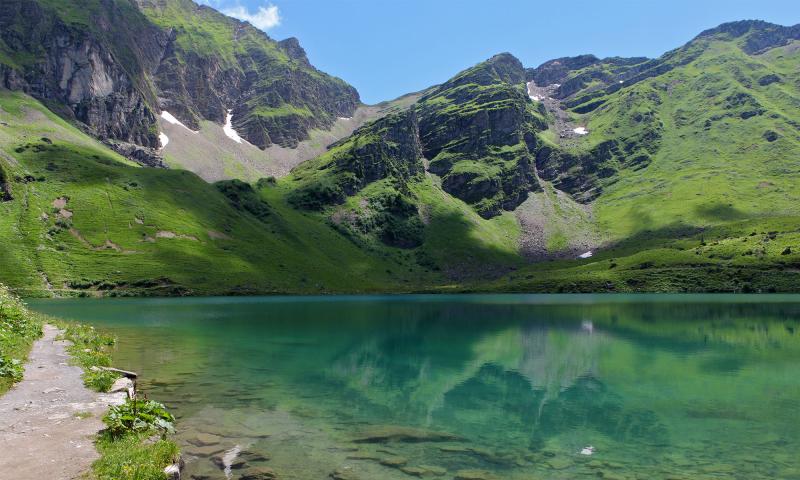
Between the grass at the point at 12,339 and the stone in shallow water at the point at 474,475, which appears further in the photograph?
the grass at the point at 12,339

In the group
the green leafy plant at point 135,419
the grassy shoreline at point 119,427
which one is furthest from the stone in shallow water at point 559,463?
the green leafy plant at point 135,419

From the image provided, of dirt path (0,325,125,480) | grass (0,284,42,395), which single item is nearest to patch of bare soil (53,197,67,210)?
grass (0,284,42,395)

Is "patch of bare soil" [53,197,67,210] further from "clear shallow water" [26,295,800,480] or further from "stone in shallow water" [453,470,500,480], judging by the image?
"stone in shallow water" [453,470,500,480]

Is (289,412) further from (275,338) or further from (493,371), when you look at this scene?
(275,338)

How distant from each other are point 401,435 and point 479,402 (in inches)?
363

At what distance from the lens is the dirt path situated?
1361cm

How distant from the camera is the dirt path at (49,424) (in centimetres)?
1361

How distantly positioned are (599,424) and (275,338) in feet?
147

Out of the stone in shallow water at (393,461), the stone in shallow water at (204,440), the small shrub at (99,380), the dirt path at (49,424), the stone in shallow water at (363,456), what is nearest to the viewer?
the dirt path at (49,424)

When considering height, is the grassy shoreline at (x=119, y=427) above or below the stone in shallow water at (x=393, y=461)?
above

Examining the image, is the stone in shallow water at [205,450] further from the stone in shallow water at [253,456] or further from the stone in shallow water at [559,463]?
the stone in shallow water at [559,463]

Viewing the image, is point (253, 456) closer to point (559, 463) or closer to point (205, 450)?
point (205, 450)

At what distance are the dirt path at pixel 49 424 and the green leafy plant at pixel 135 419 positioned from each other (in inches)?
26.9

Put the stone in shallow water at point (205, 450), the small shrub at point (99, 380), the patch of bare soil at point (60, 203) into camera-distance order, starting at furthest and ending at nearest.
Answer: the patch of bare soil at point (60, 203) < the small shrub at point (99, 380) < the stone in shallow water at point (205, 450)
